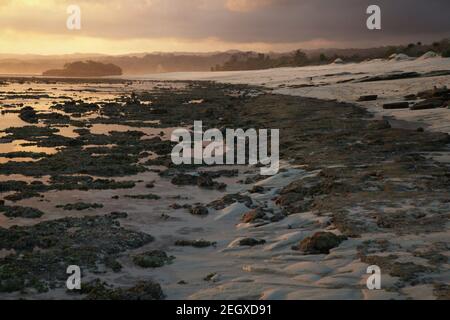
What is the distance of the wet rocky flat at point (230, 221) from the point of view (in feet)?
24.2

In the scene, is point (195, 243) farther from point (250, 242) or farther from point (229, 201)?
point (229, 201)

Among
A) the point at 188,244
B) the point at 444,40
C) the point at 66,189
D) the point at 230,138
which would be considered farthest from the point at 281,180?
the point at 444,40

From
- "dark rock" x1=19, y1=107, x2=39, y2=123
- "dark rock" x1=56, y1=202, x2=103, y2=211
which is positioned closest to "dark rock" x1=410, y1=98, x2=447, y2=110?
"dark rock" x1=56, y1=202, x2=103, y2=211

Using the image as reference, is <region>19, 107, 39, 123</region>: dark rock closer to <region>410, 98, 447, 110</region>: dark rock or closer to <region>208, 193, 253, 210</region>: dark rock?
<region>208, 193, 253, 210</region>: dark rock

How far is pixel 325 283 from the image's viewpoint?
716 centimetres

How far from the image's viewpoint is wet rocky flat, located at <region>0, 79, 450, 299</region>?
736 cm

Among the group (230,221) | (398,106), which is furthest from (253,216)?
(398,106)

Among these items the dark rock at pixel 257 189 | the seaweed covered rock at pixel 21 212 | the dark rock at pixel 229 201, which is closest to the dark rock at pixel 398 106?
the dark rock at pixel 257 189

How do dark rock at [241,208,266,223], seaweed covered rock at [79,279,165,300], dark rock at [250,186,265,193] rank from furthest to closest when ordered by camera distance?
dark rock at [250,186,265,193]
dark rock at [241,208,266,223]
seaweed covered rock at [79,279,165,300]

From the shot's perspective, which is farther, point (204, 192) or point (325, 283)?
point (204, 192)

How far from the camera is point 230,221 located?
11.0 m

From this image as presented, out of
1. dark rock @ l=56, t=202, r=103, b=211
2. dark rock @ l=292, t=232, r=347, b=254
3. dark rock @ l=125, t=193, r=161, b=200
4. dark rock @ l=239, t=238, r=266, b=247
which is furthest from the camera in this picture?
dark rock @ l=125, t=193, r=161, b=200

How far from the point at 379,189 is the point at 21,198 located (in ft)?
30.9
